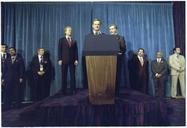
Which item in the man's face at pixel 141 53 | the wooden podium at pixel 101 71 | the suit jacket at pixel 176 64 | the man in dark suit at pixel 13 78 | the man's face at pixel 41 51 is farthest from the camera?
the man's face at pixel 141 53

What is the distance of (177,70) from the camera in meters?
3.95

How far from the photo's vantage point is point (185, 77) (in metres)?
3.90

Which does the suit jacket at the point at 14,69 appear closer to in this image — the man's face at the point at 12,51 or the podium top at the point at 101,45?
the man's face at the point at 12,51

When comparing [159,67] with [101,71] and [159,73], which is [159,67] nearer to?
[159,73]

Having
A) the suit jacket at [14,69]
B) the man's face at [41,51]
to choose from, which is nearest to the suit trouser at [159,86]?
the man's face at [41,51]

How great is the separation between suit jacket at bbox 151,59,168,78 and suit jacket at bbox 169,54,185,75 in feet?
0.27

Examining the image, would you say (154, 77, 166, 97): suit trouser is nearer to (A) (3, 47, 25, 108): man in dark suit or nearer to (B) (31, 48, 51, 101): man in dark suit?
(B) (31, 48, 51, 101): man in dark suit

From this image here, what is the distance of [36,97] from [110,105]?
0.89 meters

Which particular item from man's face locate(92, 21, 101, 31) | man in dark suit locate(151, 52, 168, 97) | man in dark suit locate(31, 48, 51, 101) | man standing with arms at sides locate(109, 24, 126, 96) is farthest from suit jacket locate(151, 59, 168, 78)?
man in dark suit locate(31, 48, 51, 101)

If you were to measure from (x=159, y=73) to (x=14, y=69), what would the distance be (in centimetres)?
172

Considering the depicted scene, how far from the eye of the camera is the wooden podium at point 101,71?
11.7 ft

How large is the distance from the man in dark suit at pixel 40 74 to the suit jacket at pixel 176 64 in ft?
4.84

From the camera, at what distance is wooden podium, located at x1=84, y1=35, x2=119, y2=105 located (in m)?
3.56

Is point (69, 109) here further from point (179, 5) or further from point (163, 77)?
point (179, 5)
